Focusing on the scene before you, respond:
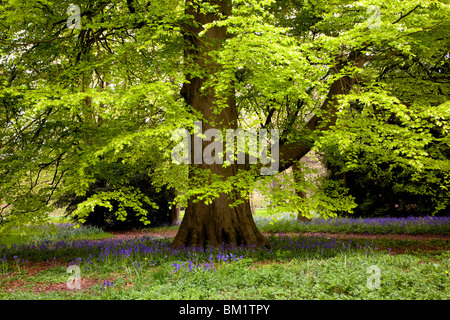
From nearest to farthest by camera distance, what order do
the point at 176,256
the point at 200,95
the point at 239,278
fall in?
the point at 239,278
the point at 176,256
the point at 200,95

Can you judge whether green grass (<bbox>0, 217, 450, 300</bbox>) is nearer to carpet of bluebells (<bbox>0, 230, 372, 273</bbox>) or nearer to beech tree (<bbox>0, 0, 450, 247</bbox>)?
carpet of bluebells (<bbox>0, 230, 372, 273</bbox>)

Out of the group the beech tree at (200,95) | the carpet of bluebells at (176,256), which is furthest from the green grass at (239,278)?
the beech tree at (200,95)

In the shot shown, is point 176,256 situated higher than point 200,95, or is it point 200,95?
point 200,95

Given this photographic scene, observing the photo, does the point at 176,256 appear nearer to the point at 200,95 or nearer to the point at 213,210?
the point at 213,210

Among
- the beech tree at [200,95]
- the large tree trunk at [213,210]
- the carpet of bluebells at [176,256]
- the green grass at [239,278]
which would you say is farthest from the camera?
the large tree trunk at [213,210]

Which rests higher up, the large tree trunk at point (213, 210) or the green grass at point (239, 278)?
the large tree trunk at point (213, 210)

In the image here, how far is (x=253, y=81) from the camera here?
252 inches

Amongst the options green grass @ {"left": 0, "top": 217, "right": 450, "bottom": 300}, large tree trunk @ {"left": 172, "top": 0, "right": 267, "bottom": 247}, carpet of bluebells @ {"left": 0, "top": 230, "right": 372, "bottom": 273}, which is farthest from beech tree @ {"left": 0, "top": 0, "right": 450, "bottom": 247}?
green grass @ {"left": 0, "top": 217, "right": 450, "bottom": 300}

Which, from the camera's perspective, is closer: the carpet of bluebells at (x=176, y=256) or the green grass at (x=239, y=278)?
the green grass at (x=239, y=278)

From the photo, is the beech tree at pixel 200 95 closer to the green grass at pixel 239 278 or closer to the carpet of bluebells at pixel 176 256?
the carpet of bluebells at pixel 176 256

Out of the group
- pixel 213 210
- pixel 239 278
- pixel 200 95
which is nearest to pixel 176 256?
pixel 213 210
